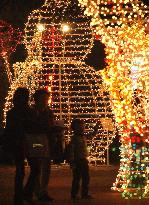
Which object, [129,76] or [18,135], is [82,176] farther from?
[18,135]

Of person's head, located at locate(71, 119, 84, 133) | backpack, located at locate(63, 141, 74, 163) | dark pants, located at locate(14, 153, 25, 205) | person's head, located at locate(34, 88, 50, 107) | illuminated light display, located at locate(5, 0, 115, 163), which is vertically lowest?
dark pants, located at locate(14, 153, 25, 205)

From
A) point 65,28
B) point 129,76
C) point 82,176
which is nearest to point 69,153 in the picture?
point 82,176

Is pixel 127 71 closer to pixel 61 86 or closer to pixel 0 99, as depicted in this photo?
pixel 61 86

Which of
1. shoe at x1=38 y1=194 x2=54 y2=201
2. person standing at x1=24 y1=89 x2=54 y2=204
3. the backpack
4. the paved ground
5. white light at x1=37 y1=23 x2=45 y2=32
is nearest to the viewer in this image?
person standing at x1=24 y1=89 x2=54 y2=204

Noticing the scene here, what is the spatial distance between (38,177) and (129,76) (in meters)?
2.65

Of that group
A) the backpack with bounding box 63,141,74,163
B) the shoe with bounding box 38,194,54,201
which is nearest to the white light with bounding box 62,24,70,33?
the backpack with bounding box 63,141,74,163

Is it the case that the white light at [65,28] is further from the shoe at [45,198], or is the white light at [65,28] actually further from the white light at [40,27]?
the shoe at [45,198]

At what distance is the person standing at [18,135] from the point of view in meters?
12.3

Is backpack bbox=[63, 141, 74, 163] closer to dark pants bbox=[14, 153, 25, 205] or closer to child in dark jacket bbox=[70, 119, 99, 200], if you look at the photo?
child in dark jacket bbox=[70, 119, 99, 200]

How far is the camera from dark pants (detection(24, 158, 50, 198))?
42.1ft

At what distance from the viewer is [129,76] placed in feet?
49.3

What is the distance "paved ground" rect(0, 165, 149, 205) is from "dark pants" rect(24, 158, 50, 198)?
1.13ft

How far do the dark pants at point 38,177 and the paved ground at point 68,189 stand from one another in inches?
13.6

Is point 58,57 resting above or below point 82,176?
above
